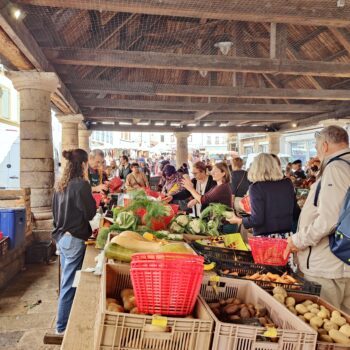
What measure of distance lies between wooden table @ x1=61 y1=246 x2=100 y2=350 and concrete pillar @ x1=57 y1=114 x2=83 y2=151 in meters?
9.73

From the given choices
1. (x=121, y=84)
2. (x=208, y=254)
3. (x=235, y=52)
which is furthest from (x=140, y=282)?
(x=121, y=84)

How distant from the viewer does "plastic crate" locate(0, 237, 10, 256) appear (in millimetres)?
5770

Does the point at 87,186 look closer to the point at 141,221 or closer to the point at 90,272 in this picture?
the point at 141,221

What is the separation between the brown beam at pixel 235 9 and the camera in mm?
4523

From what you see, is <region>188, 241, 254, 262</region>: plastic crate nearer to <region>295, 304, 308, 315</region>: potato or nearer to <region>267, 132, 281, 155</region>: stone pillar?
<region>295, 304, 308, 315</region>: potato

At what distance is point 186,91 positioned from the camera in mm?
9664

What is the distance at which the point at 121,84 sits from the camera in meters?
9.23

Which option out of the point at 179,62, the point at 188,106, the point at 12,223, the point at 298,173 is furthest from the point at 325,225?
the point at 298,173

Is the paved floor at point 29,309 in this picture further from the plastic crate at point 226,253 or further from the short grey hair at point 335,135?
the short grey hair at point 335,135

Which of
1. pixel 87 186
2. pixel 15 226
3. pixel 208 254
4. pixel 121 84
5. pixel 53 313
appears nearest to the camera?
pixel 208 254

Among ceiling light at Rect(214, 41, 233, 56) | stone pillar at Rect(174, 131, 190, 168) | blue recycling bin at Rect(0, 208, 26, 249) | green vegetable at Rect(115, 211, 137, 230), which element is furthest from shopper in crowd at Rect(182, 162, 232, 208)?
stone pillar at Rect(174, 131, 190, 168)

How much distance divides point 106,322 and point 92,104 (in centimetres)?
1069

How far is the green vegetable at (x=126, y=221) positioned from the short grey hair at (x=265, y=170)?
1.20 meters

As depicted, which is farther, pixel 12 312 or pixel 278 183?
pixel 12 312
